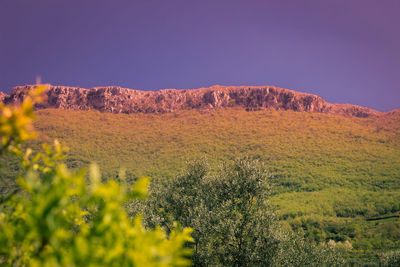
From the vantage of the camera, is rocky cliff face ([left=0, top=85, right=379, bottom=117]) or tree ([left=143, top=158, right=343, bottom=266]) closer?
tree ([left=143, top=158, right=343, bottom=266])

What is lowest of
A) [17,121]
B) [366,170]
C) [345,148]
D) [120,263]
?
[366,170]

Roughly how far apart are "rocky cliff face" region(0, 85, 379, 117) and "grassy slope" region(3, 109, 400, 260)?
8109 mm

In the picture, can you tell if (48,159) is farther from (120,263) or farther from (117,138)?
(117,138)

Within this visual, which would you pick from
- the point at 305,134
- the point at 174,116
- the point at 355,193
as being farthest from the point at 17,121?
the point at 174,116

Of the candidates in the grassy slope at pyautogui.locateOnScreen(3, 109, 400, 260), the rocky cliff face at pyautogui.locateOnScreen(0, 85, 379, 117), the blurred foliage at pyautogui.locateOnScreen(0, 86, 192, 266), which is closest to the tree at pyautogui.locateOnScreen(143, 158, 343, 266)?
the blurred foliage at pyautogui.locateOnScreen(0, 86, 192, 266)

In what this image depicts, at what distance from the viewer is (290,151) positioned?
12306cm

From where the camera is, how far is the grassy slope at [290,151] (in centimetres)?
8350

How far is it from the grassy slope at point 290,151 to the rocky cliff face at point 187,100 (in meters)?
8.11

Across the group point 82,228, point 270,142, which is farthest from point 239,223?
point 270,142

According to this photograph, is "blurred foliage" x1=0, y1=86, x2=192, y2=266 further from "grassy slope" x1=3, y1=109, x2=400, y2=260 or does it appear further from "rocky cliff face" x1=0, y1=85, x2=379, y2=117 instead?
"rocky cliff face" x1=0, y1=85, x2=379, y2=117

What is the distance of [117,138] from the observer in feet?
433

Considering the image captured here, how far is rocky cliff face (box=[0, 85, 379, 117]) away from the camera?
526ft

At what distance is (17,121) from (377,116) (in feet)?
649

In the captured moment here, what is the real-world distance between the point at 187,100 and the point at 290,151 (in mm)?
80368
